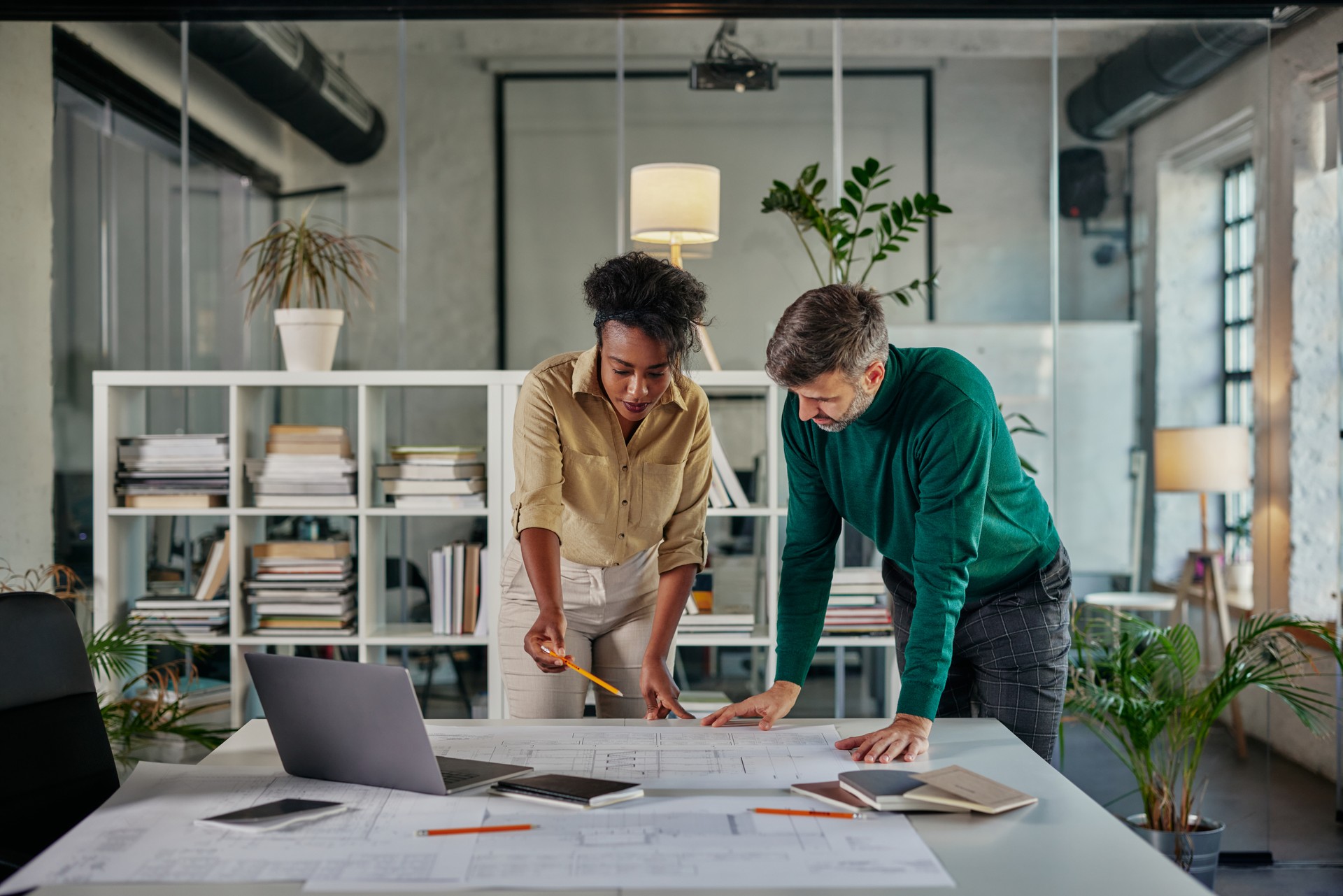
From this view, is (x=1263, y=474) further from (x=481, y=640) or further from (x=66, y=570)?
(x=66, y=570)

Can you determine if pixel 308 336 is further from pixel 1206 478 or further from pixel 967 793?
pixel 1206 478

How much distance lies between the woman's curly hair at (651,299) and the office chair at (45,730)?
40.7 inches

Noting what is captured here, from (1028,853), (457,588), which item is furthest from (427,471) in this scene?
(1028,853)

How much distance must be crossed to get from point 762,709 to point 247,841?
856 millimetres

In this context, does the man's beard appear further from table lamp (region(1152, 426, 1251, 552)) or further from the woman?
table lamp (region(1152, 426, 1251, 552))

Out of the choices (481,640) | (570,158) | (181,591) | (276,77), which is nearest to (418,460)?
(481,640)

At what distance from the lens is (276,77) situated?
3.92 m

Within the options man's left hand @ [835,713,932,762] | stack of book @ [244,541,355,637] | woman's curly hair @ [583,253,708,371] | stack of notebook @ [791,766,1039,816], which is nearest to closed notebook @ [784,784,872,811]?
stack of notebook @ [791,766,1039,816]

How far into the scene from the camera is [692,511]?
7.58 ft

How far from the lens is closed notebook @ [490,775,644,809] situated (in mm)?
1390

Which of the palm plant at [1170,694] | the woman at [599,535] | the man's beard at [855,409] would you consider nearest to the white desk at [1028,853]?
the man's beard at [855,409]

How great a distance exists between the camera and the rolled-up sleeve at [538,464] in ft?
7.09

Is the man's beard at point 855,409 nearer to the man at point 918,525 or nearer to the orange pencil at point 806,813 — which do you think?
the man at point 918,525

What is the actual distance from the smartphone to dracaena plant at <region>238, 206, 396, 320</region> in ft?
8.00
